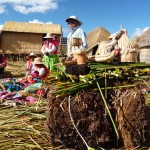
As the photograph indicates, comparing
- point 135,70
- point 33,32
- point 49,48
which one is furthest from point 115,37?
point 33,32

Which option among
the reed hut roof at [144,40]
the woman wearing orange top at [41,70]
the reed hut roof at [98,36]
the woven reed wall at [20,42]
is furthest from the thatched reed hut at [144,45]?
the woven reed wall at [20,42]

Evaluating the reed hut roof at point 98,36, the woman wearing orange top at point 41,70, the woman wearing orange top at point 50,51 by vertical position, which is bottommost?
the woman wearing orange top at point 41,70

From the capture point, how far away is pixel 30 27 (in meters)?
23.8

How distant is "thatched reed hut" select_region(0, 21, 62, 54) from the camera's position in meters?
23.3

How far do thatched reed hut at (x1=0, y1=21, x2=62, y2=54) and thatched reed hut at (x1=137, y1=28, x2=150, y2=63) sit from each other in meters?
9.46

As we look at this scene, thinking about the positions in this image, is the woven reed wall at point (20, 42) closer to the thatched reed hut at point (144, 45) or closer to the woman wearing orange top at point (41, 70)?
the thatched reed hut at point (144, 45)

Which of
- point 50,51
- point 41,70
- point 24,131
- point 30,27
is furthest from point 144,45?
point 24,131

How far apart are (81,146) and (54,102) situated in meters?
0.58

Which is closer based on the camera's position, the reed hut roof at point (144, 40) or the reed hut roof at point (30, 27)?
the reed hut roof at point (144, 40)

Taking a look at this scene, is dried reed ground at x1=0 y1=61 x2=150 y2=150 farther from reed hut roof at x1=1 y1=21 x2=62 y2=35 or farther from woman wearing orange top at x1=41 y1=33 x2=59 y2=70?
reed hut roof at x1=1 y1=21 x2=62 y2=35

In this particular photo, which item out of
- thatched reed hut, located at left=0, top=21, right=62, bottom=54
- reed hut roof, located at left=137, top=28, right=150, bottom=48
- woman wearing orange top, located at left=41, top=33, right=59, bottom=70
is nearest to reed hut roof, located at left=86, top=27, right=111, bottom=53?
thatched reed hut, located at left=0, top=21, right=62, bottom=54

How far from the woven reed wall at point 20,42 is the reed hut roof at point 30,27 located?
465 mm

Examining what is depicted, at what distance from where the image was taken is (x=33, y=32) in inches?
933

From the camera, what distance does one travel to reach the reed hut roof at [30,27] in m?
23.3
